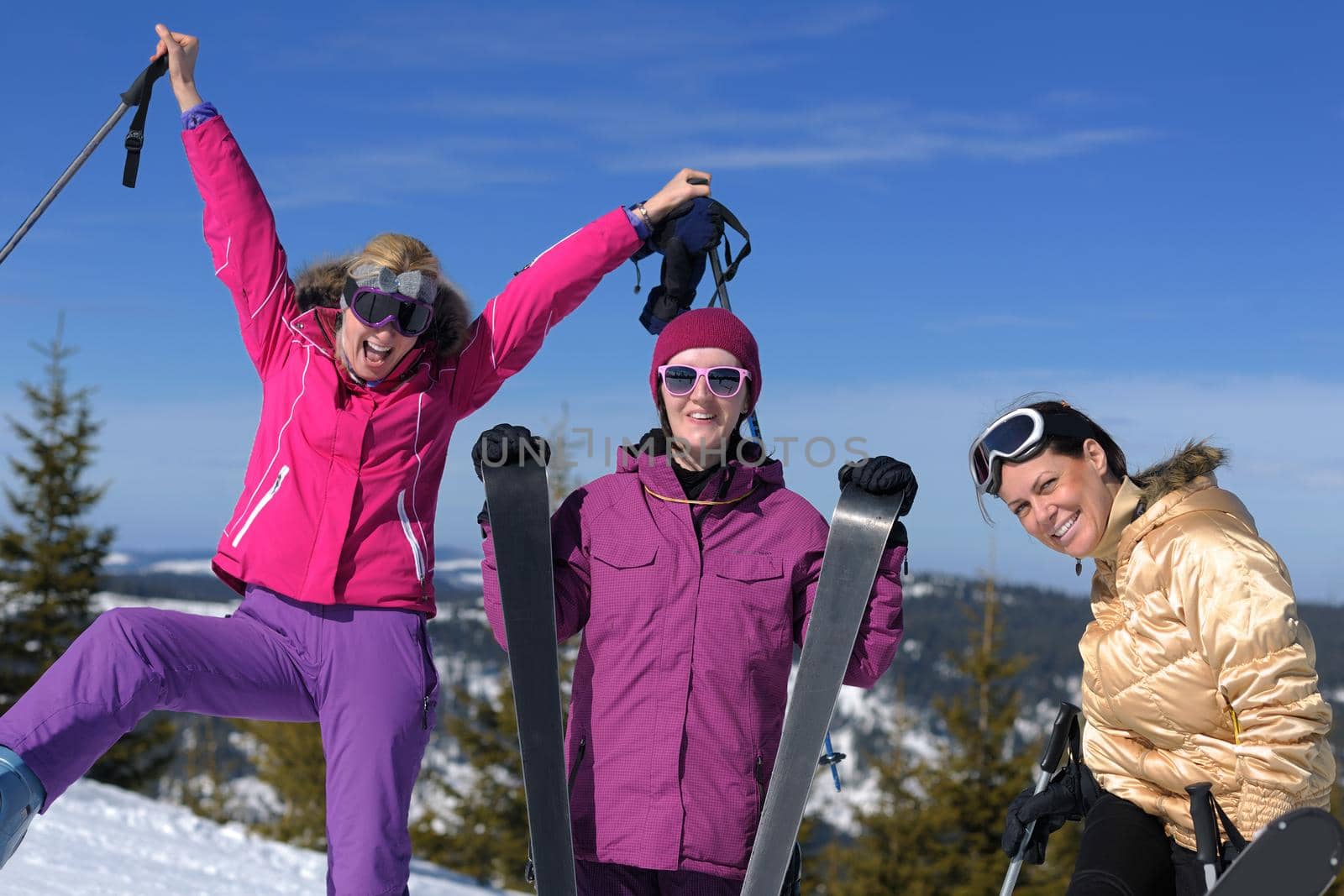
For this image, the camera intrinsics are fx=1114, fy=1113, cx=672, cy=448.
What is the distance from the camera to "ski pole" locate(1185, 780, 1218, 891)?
256 cm

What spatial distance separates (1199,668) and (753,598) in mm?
1048

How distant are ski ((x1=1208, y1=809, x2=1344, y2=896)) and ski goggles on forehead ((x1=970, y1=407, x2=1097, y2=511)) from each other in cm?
99

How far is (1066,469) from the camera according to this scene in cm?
283

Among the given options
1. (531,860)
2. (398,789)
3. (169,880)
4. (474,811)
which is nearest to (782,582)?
(531,860)

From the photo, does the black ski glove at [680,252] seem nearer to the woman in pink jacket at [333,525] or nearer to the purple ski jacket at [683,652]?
the woman in pink jacket at [333,525]

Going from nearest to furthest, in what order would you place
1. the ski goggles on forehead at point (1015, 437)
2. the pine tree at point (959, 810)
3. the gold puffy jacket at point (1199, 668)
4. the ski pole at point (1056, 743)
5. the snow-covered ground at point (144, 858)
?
the gold puffy jacket at point (1199, 668) < the ski goggles on forehead at point (1015, 437) < the ski pole at point (1056, 743) < the snow-covered ground at point (144, 858) < the pine tree at point (959, 810)

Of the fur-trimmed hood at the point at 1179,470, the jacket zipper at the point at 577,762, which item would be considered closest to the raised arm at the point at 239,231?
the jacket zipper at the point at 577,762

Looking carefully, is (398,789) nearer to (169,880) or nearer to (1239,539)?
(1239,539)

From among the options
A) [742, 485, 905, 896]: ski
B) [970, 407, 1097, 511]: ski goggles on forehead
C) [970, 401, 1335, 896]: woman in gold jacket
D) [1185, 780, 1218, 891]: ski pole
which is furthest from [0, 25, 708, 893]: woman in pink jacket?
[1185, 780, 1218, 891]: ski pole

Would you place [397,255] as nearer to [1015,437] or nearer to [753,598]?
[753,598]

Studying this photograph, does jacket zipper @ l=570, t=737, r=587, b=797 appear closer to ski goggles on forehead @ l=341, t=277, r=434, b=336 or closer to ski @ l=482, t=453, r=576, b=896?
ski @ l=482, t=453, r=576, b=896

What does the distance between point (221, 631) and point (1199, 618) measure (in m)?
2.44

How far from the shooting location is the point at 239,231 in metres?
3.29

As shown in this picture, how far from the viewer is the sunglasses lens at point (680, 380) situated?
9.30 feet
